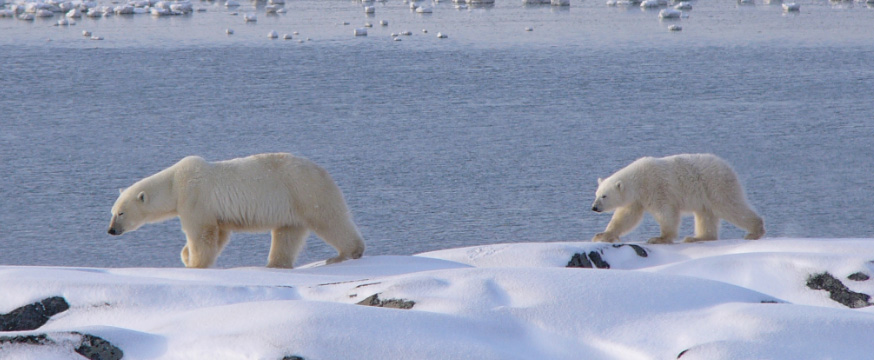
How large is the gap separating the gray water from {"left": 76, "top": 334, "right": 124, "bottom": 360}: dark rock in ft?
19.1

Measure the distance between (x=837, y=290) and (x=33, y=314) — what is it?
3680mm

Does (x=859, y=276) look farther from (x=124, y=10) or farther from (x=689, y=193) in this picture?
(x=124, y=10)

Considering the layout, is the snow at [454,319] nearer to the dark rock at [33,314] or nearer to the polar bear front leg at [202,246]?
the dark rock at [33,314]

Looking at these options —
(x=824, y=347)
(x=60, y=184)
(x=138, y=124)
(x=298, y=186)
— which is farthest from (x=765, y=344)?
(x=138, y=124)

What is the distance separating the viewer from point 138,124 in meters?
16.6

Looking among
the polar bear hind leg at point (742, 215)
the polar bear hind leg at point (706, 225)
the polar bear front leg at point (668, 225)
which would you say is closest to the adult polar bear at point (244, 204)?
the polar bear front leg at point (668, 225)

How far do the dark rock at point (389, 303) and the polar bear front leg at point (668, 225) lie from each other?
365 cm

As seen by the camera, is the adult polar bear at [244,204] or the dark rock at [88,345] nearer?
the dark rock at [88,345]

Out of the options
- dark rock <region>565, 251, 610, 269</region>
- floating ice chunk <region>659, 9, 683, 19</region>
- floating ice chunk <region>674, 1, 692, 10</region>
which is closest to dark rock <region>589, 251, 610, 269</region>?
dark rock <region>565, 251, 610, 269</region>

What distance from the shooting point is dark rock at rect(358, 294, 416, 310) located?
361 centimetres

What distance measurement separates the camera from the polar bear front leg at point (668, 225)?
22.6ft

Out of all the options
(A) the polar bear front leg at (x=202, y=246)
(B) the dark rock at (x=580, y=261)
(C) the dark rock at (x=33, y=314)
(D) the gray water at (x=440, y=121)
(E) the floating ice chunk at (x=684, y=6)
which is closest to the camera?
(C) the dark rock at (x=33, y=314)

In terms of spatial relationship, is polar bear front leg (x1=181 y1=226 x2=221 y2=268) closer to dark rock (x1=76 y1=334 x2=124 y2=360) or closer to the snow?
the snow

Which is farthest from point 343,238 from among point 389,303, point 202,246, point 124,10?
point 124,10
